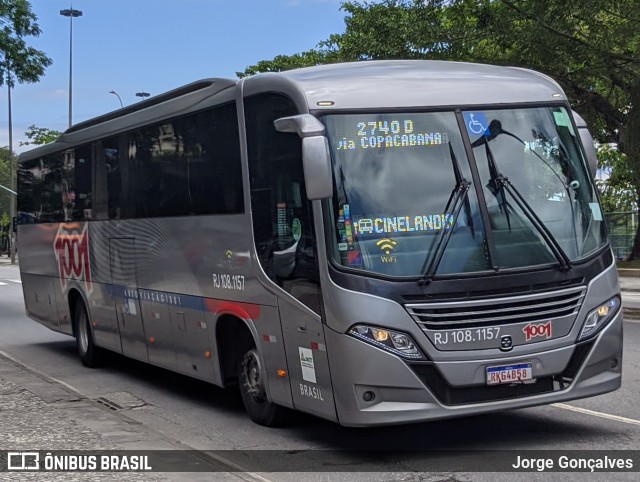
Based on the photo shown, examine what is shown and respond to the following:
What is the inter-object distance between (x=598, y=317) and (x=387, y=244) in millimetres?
1785

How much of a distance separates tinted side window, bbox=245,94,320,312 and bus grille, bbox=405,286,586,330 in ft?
2.87

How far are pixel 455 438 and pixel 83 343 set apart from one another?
7.57m

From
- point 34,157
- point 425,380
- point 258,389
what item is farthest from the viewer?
point 34,157

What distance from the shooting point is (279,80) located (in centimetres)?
845

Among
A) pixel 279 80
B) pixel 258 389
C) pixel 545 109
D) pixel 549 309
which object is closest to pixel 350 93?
pixel 279 80

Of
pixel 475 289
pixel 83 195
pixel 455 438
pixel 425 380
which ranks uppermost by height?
pixel 83 195

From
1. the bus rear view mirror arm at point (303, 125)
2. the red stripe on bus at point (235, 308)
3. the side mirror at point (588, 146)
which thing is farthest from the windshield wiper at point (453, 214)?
the red stripe on bus at point (235, 308)

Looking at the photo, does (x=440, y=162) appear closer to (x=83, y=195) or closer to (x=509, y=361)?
(x=509, y=361)

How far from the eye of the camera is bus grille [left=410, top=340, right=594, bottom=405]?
24.3ft

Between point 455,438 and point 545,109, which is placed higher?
point 545,109

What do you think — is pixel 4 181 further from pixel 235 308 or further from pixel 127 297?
pixel 235 308

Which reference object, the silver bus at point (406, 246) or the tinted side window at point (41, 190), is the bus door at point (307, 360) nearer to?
the silver bus at point (406, 246)

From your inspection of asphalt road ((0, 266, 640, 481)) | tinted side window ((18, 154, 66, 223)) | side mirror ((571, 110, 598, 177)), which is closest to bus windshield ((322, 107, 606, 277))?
side mirror ((571, 110, 598, 177))

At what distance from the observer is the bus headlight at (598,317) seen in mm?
7891
